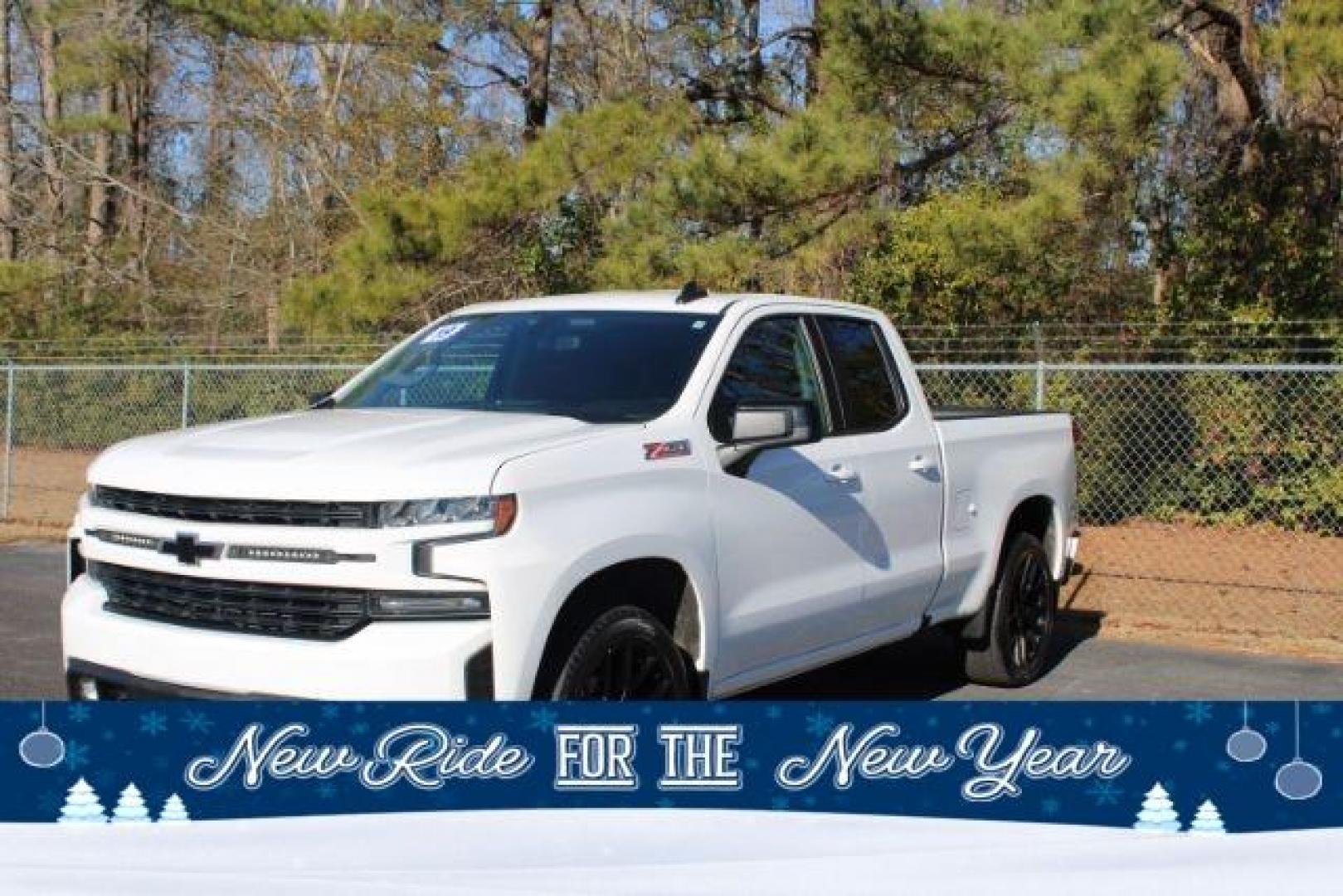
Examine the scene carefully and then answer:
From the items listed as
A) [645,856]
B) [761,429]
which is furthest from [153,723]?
[761,429]

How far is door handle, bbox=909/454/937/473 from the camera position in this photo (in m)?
6.49

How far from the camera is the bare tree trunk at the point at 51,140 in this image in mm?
29969

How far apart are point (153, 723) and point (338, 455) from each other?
990 mm

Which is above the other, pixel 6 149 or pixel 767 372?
pixel 6 149

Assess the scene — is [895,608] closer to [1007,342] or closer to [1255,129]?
[1007,342]

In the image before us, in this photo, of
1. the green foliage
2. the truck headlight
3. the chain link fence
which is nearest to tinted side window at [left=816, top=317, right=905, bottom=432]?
the truck headlight

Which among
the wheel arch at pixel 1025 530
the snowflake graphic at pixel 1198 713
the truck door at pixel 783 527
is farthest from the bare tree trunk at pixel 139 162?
the snowflake graphic at pixel 1198 713

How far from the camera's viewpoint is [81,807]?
389cm

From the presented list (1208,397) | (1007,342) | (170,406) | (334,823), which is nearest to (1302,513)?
(1208,397)

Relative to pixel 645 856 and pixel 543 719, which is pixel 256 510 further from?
pixel 645 856

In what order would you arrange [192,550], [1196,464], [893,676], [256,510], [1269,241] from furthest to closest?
[1269,241]
[1196,464]
[893,676]
[192,550]
[256,510]

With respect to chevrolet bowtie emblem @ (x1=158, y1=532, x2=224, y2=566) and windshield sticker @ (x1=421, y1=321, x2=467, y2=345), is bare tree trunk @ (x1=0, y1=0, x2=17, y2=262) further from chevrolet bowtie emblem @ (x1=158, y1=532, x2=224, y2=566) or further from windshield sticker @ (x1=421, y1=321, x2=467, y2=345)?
chevrolet bowtie emblem @ (x1=158, y1=532, x2=224, y2=566)

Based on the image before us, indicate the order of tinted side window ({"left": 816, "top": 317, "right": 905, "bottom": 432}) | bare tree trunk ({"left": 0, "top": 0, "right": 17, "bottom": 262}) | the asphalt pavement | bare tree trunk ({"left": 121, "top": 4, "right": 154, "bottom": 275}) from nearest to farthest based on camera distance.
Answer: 1. tinted side window ({"left": 816, "top": 317, "right": 905, "bottom": 432})
2. the asphalt pavement
3. bare tree trunk ({"left": 121, "top": 4, "right": 154, "bottom": 275})
4. bare tree trunk ({"left": 0, "top": 0, "right": 17, "bottom": 262})

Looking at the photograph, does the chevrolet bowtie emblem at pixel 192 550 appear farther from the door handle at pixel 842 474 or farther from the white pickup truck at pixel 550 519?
the door handle at pixel 842 474
